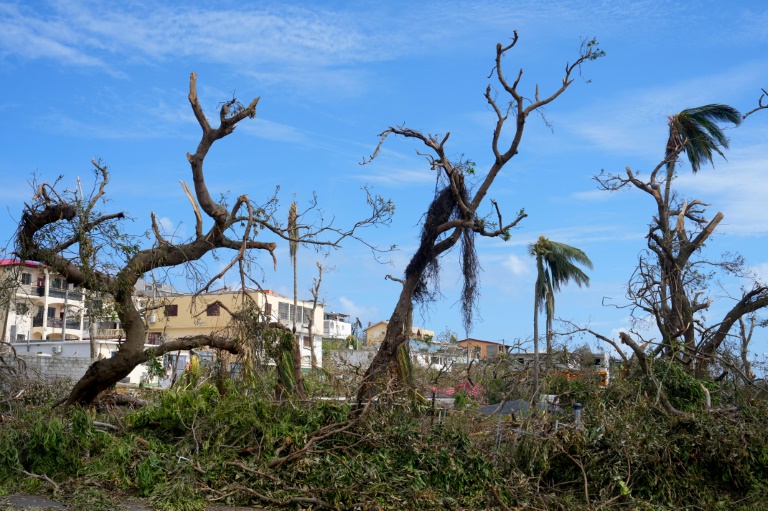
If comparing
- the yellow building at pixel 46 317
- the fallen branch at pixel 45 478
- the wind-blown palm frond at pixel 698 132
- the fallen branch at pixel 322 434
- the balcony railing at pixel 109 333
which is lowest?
the fallen branch at pixel 45 478

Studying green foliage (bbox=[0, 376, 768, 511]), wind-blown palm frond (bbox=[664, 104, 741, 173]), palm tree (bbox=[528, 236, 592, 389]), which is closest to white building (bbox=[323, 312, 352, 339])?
palm tree (bbox=[528, 236, 592, 389])

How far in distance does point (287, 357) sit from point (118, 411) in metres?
2.58

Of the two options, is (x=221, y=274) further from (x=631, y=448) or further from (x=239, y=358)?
(x=631, y=448)

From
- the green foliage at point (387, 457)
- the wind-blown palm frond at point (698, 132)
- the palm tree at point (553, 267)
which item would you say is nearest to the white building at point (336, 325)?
the palm tree at point (553, 267)

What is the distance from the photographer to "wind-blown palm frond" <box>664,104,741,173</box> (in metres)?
16.4

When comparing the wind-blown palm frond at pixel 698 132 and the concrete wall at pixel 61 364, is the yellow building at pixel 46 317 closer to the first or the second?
the concrete wall at pixel 61 364

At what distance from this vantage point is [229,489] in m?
8.43

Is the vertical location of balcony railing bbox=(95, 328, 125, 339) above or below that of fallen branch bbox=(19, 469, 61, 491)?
above

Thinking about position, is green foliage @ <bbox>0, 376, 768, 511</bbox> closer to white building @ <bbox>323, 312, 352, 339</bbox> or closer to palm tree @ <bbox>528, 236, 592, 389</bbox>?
palm tree @ <bbox>528, 236, 592, 389</bbox>

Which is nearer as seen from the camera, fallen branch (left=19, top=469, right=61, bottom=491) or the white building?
fallen branch (left=19, top=469, right=61, bottom=491)

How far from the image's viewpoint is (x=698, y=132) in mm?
16734

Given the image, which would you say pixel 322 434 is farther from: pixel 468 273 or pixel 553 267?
pixel 553 267

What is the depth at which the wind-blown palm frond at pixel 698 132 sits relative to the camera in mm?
16375

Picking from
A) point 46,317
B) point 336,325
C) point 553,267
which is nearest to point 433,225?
point 553,267
